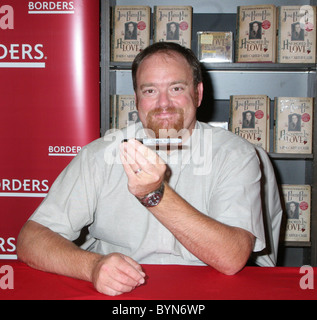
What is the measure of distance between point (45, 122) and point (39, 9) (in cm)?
66

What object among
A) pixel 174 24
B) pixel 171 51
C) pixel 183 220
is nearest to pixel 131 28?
pixel 174 24

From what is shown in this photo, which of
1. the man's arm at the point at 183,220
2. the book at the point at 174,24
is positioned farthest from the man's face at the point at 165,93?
the book at the point at 174,24

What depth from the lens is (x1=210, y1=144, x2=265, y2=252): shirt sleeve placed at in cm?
103

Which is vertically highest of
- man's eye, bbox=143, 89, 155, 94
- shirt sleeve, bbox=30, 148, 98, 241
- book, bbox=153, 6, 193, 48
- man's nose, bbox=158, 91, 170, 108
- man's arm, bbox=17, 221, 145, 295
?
book, bbox=153, 6, 193, 48

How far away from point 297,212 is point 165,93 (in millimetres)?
1383

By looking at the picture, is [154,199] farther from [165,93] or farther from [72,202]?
[165,93]

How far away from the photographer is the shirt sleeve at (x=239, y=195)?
1030mm

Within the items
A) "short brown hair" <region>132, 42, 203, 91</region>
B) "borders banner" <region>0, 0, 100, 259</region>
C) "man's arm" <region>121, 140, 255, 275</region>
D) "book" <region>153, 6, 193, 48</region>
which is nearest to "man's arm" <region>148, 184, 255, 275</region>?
"man's arm" <region>121, 140, 255, 275</region>

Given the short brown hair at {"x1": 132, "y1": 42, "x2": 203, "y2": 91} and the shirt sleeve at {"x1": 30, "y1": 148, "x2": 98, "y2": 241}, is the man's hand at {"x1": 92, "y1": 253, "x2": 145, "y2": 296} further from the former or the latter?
the short brown hair at {"x1": 132, "y1": 42, "x2": 203, "y2": 91}

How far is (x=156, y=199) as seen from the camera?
0.87 meters

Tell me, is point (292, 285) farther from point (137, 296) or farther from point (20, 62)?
point (20, 62)

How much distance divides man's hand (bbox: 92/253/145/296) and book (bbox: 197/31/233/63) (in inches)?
66.5

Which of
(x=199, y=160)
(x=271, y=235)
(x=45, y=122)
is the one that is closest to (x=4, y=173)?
(x=45, y=122)

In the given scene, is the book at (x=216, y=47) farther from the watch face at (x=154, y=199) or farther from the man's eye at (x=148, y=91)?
the watch face at (x=154, y=199)
